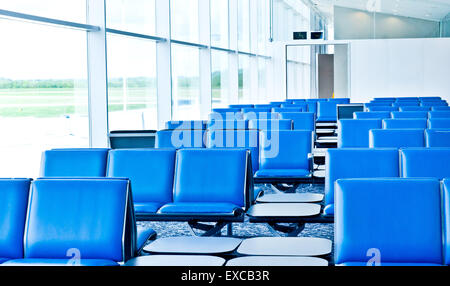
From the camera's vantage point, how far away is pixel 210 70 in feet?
42.8

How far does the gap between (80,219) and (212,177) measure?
4.92 feet

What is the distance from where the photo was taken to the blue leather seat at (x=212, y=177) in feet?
13.5

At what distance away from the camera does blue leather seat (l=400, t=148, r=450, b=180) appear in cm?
387

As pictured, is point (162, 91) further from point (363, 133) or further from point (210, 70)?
point (363, 133)

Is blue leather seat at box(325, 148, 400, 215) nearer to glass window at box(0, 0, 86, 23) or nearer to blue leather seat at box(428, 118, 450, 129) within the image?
blue leather seat at box(428, 118, 450, 129)

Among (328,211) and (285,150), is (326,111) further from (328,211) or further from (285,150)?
(328,211)

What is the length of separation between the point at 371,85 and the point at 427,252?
14.8 m

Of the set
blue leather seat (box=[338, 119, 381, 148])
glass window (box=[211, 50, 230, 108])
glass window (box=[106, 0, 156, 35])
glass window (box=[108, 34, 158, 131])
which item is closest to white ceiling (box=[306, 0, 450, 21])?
glass window (box=[211, 50, 230, 108])

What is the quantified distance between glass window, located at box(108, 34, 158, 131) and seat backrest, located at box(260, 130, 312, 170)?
3.17 m

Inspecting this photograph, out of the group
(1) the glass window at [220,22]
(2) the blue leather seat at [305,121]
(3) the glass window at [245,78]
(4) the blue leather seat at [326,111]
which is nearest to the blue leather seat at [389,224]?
(2) the blue leather seat at [305,121]

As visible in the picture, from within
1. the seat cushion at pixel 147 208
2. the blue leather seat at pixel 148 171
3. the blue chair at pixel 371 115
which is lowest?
the seat cushion at pixel 147 208

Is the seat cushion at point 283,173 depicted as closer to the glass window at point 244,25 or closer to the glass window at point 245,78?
the glass window at point 244,25

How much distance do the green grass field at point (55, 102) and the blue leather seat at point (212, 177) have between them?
76.0ft

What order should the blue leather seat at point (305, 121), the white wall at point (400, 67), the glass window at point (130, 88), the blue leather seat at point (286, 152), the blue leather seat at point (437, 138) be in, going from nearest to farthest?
the blue leather seat at point (437, 138)
the blue leather seat at point (286, 152)
the blue leather seat at point (305, 121)
the white wall at point (400, 67)
the glass window at point (130, 88)
